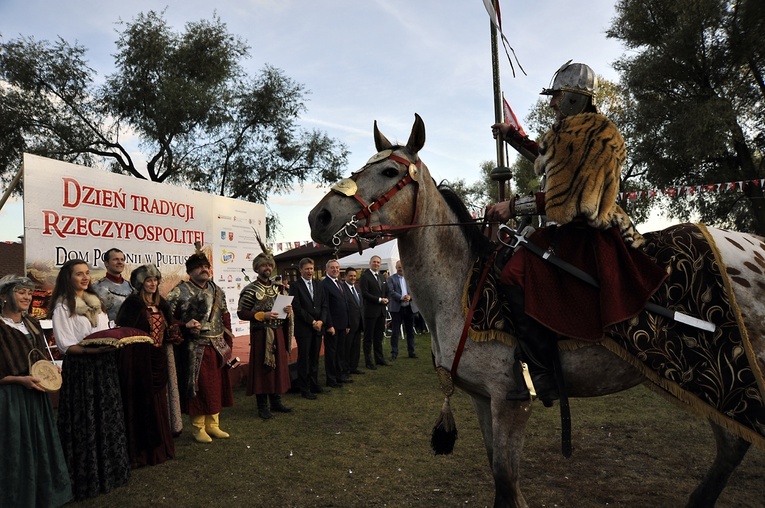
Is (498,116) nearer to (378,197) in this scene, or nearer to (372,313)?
(378,197)

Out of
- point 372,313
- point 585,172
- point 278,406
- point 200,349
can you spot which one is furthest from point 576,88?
point 372,313

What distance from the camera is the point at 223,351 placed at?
19.7ft

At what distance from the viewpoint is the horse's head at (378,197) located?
114 inches

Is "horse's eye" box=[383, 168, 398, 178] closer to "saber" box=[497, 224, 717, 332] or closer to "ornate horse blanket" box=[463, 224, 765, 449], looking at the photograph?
"saber" box=[497, 224, 717, 332]

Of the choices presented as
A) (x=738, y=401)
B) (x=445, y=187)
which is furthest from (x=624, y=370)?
(x=445, y=187)

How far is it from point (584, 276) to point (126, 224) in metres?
8.38

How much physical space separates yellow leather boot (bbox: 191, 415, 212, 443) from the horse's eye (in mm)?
4337

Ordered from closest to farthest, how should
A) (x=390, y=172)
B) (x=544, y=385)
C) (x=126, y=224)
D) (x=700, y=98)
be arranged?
1. (x=544, y=385)
2. (x=390, y=172)
3. (x=126, y=224)
4. (x=700, y=98)

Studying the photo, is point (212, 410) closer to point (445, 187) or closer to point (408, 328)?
point (445, 187)

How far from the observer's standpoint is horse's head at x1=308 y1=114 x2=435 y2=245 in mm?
2906

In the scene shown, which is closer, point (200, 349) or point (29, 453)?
point (29, 453)

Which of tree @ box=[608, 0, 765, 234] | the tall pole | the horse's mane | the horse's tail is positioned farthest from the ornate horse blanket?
tree @ box=[608, 0, 765, 234]

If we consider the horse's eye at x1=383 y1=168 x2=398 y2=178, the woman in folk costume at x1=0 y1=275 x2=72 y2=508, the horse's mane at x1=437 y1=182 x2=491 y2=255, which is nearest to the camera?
the horse's eye at x1=383 y1=168 x2=398 y2=178

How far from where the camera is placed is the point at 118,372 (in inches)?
196
